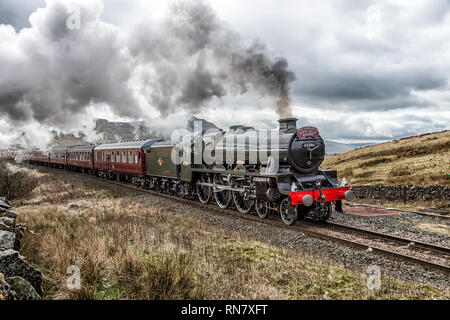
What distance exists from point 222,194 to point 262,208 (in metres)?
2.56

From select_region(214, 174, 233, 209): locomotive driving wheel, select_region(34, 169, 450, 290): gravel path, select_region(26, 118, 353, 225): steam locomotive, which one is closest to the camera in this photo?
select_region(34, 169, 450, 290): gravel path

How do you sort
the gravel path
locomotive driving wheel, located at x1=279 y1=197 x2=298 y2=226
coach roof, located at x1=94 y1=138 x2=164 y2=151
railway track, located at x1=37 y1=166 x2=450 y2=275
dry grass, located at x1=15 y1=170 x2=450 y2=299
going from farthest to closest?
coach roof, located at x1=94 y1=138 x2=164 y2=151 < locomotive driving wheel, located at x1=279 y1=197 x2=298 y2=226 < railway track, located at x1=37 y1=166 x2=450 y2=275 < the gravel path < dry grass, located at x1=15 y1=170 x2=450 y2=299

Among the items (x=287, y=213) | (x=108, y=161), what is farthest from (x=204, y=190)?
(x=108, y=161)

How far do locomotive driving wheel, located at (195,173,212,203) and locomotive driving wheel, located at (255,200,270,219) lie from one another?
3.13 m

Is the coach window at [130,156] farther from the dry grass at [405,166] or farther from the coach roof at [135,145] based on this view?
the dry grass at [405,166]

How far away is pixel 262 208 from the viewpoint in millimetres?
11727

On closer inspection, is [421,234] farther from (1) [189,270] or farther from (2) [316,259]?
(1) [189,270]

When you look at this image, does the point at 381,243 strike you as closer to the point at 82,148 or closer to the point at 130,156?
the point at 130,156

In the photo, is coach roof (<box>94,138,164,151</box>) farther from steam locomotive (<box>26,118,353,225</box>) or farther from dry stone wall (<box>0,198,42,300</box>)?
dry stone wall (<box>0,198,42,300</box>)

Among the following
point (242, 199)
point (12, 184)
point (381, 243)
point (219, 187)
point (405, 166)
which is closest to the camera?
point (381, 243)

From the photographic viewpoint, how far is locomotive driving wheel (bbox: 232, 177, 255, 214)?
11742 millimetres

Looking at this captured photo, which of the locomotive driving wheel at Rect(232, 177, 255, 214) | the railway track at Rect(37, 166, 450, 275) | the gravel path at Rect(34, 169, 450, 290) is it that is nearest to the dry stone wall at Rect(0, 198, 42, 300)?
the gravel path at Rect(34, 169, 450, 290)

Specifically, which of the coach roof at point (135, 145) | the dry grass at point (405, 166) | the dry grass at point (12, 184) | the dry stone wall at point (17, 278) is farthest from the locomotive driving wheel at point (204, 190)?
the dry grass at point (405, 166)
